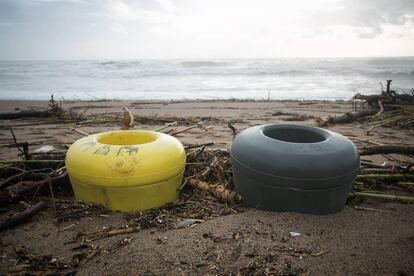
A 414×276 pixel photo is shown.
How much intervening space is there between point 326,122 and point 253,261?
6295 mm

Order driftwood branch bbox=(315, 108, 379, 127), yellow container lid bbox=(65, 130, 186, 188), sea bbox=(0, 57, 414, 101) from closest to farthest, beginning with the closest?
1. yellow container lid bbox=(65, 130, 186, 188)
2. driftwood branch bbox=(315, 108, 379, 127)
3. sea bbox=(0, 57, 414, 101)

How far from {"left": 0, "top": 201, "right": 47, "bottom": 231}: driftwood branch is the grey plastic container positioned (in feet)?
6.47

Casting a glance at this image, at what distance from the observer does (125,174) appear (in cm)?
276

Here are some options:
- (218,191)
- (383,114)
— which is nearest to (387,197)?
(218,191)

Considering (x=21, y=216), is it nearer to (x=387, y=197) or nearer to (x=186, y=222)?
(x=186, y=222)

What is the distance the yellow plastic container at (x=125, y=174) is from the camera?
2.77 m

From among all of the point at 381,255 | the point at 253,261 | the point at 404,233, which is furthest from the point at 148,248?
the point at 404,233

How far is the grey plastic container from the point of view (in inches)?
102

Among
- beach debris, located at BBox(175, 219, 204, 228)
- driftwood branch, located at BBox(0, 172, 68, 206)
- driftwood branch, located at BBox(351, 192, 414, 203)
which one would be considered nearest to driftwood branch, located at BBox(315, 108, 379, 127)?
driftwood branch, located at BBox(351, 192, 414, 203)

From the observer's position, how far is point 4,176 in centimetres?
344

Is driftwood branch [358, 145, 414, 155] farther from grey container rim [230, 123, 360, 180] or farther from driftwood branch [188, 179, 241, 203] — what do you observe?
driftwood branch [188, 179, 241, 203]

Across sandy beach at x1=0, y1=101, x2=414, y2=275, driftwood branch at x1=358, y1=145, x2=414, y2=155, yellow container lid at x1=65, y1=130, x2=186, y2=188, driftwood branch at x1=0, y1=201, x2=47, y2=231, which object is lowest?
sandy beach at x1=0, y1=101, x2=414, y2=275

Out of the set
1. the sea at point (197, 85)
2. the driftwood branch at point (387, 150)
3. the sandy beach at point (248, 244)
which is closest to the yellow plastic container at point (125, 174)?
A: the sandy beach at point (248, 244)

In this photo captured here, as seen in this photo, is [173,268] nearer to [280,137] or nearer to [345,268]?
[345,268]
